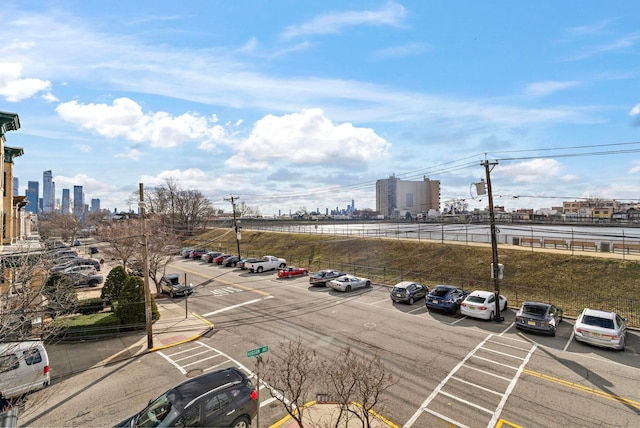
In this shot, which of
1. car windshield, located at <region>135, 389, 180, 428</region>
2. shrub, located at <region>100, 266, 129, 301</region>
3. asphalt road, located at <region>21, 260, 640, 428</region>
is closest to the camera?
car windshield, located at <region>135, 389, 180, 428</region>

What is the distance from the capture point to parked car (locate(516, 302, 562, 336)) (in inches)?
611

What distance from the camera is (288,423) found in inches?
349

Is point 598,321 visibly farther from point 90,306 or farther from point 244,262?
point 244,262

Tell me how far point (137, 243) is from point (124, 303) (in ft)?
37.8

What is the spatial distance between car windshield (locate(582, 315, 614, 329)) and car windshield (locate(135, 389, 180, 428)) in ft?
57.7

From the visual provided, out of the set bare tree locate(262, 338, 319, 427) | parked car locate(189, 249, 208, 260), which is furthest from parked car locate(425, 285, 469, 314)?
parked car locate(189, 249, 208, 260)

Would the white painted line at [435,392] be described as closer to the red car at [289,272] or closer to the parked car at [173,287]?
the parked car at [173,287]

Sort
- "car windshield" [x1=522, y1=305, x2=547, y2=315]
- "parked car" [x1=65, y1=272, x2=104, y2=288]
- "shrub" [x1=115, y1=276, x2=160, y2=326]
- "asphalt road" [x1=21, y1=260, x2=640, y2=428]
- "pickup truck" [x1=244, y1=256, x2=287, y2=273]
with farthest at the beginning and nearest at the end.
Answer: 1. "pickup truck" [x1=244, y1=256, x2=287, y2=273]
2. "parked car" [x1=65, y1=272, x2=104, y2=288]
3. "shrub" [x1=115, y1=276, x2=160, y2=326]
4. "car windshield" [x1=522, y1=305, x2=547, y2=315]
5. "asphalt road" [x1=21, y1=260, x2=640, y2=428]


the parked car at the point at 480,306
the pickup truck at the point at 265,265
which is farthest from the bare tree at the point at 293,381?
the pickup truck at the point at 265,265

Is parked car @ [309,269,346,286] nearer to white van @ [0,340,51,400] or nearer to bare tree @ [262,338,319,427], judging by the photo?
bare tree @ [262,338,319,427]

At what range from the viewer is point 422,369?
11992 mm

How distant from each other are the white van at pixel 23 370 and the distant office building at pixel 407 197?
2717 inches

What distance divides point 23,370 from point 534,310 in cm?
2243

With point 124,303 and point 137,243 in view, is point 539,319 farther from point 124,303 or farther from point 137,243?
point 137,243
